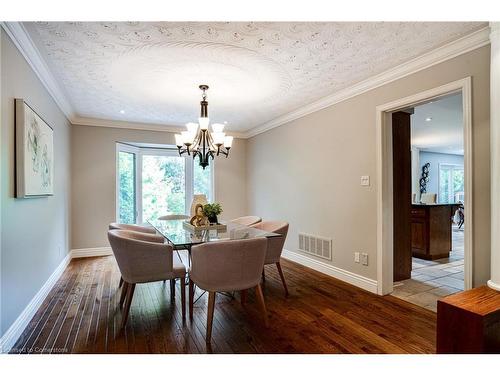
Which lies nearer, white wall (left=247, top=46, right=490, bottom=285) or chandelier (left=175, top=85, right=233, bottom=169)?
white wall (left=247, top=46, right=490, bottom=285)

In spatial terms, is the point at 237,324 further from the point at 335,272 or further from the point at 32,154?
the point at 32,154

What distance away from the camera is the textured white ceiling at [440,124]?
406 cm

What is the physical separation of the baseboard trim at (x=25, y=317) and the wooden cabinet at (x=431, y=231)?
16.6ft

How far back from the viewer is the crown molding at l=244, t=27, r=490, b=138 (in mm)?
2082

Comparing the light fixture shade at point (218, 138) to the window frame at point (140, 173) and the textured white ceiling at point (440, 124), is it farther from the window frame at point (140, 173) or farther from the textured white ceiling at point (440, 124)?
the textured white ceiling at point (440, 124)

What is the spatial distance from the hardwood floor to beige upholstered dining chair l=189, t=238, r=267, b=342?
1.11 ft

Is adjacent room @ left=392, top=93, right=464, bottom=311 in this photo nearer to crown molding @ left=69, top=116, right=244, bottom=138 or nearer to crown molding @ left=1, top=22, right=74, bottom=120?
crown molding @ left=1, top=22, right=74, bottom=120

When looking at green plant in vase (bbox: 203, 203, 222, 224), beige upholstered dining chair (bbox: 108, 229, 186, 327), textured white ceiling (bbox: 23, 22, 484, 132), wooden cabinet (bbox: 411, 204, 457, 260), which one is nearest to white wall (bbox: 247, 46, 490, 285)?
textured white ceiling (bbox: 23, 22, 484, 132)

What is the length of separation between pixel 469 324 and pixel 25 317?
3207 millimetres

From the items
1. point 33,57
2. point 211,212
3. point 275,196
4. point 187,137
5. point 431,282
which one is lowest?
point 431,282

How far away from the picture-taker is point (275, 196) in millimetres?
4789

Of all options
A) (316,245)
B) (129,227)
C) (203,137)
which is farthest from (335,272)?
(129,227)

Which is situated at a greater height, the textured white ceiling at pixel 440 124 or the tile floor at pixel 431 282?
the textured white ceiling at pixel 440 124

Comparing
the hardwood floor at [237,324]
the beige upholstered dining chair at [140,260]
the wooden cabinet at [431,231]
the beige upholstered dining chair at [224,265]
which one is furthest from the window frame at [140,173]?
the wooden cabinet at [431,231]
